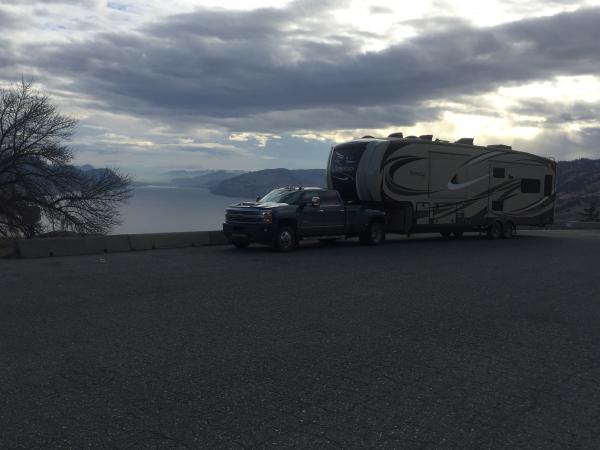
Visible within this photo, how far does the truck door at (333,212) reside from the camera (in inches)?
719

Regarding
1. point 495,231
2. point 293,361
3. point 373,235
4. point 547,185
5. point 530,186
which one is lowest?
point 293,361

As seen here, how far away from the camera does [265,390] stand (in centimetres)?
494

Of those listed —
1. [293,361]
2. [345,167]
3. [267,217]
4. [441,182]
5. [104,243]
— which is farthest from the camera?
[441,182]

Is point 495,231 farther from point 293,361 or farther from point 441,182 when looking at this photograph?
point 293,361

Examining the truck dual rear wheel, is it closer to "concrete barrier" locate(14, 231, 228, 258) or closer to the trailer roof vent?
the trailer roof vent

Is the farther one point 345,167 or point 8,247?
point 345,167

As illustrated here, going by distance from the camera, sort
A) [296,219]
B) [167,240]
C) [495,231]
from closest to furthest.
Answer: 1. [296,219]
2. [167,240]
3. [495,231]

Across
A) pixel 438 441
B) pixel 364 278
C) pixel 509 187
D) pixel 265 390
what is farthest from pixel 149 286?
pixel 509 187

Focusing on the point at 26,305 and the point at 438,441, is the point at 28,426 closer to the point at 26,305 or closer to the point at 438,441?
the point at 438,441

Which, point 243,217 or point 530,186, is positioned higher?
point 530,186

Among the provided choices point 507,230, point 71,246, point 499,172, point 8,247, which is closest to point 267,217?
point 71,246

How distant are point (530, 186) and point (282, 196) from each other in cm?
1299

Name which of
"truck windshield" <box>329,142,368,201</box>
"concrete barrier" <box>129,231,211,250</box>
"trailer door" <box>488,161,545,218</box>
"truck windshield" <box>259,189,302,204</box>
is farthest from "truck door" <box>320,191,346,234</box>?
"trailer door" <box>488,161,545,218</box>

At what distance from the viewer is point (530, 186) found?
2555cm
